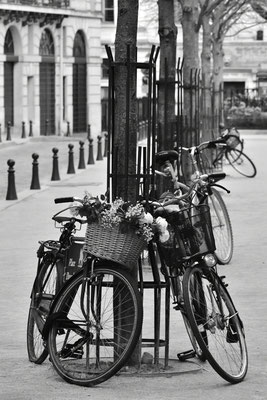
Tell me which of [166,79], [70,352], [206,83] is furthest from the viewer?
[206,83]

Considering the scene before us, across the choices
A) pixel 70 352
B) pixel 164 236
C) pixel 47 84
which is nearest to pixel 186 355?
pixel 70 352

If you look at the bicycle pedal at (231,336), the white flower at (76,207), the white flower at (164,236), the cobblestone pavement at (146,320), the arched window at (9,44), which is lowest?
the cobblestone pavement at (146,320)

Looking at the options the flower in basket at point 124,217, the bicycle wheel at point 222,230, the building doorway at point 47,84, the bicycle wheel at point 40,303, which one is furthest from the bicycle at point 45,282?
the building doorway at point 47,84

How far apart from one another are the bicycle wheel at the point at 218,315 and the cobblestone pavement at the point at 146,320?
3.9 inches

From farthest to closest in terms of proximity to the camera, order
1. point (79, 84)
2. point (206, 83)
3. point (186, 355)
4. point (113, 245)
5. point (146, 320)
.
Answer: point (79, 84)
point (206, 83)
point (146, 320)
point (186, 355)
point (113, 245)

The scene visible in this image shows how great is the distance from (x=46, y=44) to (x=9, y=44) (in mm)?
3141

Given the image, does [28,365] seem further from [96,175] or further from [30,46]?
[30,46]

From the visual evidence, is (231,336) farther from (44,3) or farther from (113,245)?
(44,3)

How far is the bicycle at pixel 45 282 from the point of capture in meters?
7.76

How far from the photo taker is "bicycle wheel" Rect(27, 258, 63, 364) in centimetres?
785

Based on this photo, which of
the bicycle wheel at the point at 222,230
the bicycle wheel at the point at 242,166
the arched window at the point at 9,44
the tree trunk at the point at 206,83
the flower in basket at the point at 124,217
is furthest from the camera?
the arched window at the point at 9,44

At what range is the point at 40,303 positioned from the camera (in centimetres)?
794

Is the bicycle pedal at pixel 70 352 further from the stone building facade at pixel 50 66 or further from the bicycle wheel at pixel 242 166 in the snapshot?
the stone building facade at pixel 50 66

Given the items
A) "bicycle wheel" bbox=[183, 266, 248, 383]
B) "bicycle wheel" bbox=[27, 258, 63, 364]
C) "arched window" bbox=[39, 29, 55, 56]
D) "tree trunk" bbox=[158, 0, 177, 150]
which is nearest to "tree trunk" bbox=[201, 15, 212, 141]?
"arched window" bbox=[39, 29, 55, 56]
